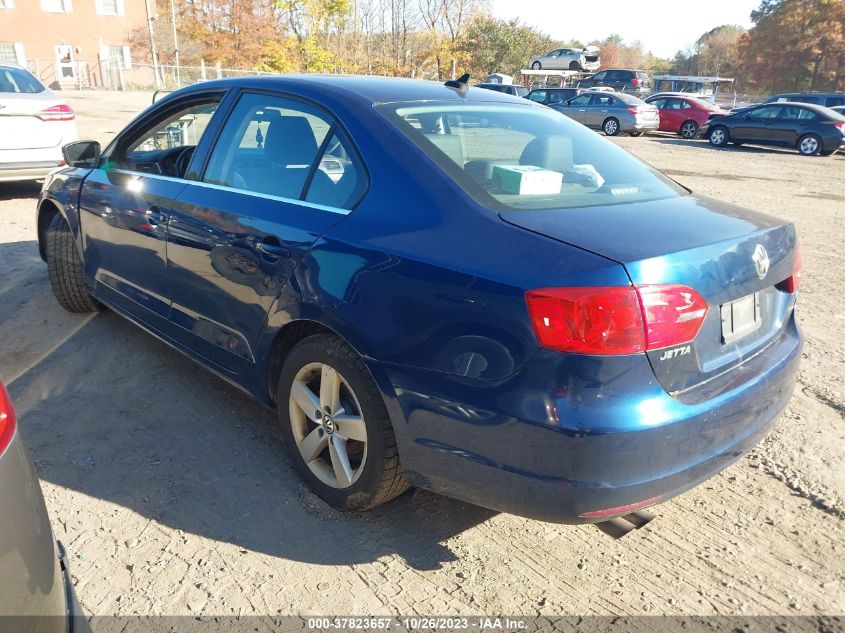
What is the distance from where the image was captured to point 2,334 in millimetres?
4434

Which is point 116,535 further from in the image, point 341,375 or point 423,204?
point 423,204

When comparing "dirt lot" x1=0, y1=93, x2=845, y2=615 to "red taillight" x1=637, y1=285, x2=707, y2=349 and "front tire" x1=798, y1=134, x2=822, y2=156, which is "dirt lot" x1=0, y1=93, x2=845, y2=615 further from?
"front tire" x1=798, y1=134, x2=822, y2=156

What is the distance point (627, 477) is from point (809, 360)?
3.02 metres

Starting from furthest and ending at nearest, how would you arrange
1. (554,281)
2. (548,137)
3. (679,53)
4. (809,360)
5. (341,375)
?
(679,53), (809,360), (548,137), (341,375), (554,281)

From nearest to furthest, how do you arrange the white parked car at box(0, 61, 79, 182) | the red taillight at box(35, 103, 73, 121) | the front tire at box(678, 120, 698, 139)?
the white parked car at box(0, 61, 79, 182) < the red taillight at box(35, 103, 73, 121) < the front tire at box(678, 120, 698, 139)

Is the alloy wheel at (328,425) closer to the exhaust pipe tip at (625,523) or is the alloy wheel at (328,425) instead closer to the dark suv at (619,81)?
the exhaust pipe tip at (625,523)

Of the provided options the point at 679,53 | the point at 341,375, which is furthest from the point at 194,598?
the point at 679,53

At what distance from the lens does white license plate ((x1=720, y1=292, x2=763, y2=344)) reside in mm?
2201

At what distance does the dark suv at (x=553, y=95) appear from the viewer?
24.6 meters

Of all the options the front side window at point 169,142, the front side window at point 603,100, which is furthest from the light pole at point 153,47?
the front side window at point 169,142

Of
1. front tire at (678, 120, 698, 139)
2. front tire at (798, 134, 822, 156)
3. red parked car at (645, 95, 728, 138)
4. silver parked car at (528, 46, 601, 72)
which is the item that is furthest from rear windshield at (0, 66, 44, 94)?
silver parked car at (528, 46, 601, 72)

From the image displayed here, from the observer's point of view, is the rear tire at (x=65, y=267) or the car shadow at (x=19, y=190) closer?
the rear tire at (x=65, y=267)

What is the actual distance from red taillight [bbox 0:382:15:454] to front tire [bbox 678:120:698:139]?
77.4 feet

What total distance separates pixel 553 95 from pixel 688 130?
213 inches
